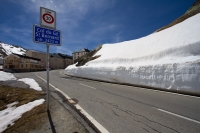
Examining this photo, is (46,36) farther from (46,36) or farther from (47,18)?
(47,18)

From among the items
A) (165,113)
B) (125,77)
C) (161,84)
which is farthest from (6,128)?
(125,77)

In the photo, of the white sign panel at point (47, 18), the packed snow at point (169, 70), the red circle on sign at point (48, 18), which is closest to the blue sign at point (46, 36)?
the white sign panel at point (47, 18)

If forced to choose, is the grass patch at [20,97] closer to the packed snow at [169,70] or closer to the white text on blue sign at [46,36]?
the white text on blue sign at [46,36]

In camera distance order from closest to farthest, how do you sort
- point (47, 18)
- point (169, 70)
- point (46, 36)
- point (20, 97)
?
point (46, 36) → point (47, 18) → point (20, 97) → point (169, 70)

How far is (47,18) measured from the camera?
413 cm

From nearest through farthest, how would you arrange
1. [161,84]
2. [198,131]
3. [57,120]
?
[198,131] < [57,120] < [161,84]

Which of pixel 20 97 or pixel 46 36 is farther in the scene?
pixel 20 97

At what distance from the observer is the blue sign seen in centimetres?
373

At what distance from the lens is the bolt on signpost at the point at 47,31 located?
3.79 metres

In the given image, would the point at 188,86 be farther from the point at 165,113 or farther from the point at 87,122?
the point at 87,122

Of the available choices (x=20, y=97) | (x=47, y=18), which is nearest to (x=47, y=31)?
(x=47, y=18)

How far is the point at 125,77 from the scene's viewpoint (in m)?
12.0

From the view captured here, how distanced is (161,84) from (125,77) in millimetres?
4088

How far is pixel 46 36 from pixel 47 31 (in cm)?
22
